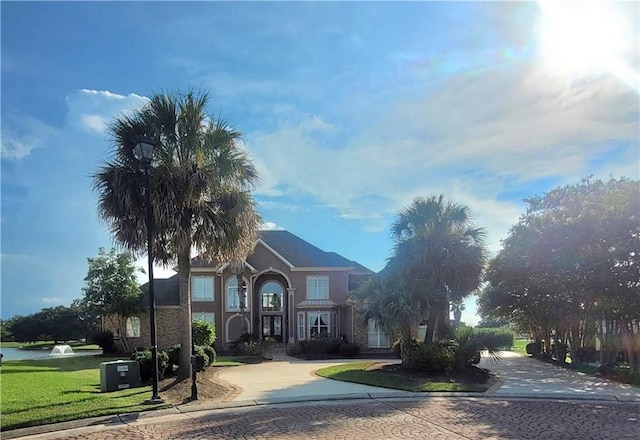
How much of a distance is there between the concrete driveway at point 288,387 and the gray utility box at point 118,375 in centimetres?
289

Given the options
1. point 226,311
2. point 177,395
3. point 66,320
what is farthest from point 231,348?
point 66,320

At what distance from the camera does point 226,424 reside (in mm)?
9469

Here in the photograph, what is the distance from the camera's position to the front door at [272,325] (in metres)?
35.8

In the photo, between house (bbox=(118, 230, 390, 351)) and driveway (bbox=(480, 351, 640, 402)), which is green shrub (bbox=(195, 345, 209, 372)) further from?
house (bbox=(118, 230, 390, 351))

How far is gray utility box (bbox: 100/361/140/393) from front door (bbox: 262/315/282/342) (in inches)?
872

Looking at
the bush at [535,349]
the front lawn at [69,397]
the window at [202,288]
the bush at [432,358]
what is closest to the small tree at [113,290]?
the window at [202,288]

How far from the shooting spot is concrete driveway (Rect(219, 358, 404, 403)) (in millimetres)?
12703

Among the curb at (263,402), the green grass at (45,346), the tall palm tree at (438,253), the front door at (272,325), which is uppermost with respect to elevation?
the tall palm tree at (438,253)

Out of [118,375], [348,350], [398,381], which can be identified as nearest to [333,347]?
[348,350]

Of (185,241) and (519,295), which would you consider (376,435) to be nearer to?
(185,241)

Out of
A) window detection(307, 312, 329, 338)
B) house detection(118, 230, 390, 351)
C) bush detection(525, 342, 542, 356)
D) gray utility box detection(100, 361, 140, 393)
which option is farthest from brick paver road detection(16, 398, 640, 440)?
window detection(307, 312, 329, 338)

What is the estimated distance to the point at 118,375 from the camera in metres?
13.4

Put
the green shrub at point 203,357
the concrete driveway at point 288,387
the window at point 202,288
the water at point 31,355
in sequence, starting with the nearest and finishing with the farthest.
→ the concrete driveway at point 288,387, the green shrub at point 203,357, the water at point 31,355, the window at point 202,288

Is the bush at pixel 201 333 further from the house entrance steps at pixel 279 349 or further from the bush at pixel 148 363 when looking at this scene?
the bush at pixel 148 363
